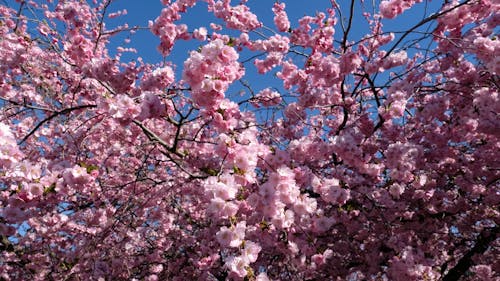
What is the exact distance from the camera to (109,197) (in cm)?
656

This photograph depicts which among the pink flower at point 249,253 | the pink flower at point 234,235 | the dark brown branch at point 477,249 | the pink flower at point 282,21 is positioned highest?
the pink flower at point 282,21

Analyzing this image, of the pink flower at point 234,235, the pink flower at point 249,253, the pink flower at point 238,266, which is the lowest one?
the pink flower at point 238,266

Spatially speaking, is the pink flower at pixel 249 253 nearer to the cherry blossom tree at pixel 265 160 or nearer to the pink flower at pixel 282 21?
the cherry blossom tree at pixel 265 160

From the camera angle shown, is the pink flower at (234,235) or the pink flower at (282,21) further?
the pink flower at (282,21)

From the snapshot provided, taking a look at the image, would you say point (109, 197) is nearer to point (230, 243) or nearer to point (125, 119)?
point (125, 119)

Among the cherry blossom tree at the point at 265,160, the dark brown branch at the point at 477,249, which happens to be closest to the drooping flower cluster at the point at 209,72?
the cherry blossom tree at the point at 265,160

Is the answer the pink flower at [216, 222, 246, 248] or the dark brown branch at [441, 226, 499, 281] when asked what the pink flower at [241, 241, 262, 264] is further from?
the dark brown branch at [441, 226, 499, 281]

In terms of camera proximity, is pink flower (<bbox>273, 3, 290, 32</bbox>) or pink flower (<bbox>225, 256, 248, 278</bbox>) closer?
pink flower (<bbox>225, 256, 248, 278</bbox>)

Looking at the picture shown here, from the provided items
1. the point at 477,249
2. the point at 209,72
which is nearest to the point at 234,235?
the point at 209,72

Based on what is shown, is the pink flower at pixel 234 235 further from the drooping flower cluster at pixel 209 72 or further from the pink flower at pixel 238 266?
the drooping flower cluster at pixel 209 72

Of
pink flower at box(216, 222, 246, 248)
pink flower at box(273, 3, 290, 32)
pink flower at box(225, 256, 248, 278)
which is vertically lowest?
pink flower at box(225, 256, 248, 278)

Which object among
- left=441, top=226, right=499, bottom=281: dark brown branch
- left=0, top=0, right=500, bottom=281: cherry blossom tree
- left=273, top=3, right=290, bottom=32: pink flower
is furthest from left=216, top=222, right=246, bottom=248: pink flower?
left=441, top=226, right=499, bottom=281: dark brown branch

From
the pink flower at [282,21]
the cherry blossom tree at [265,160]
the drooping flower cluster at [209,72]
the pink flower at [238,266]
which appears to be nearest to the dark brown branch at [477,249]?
the cherry blossom tree at [265,160]

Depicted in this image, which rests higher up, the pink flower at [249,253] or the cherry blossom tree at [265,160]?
the cherry blossom tree at [265,160]
